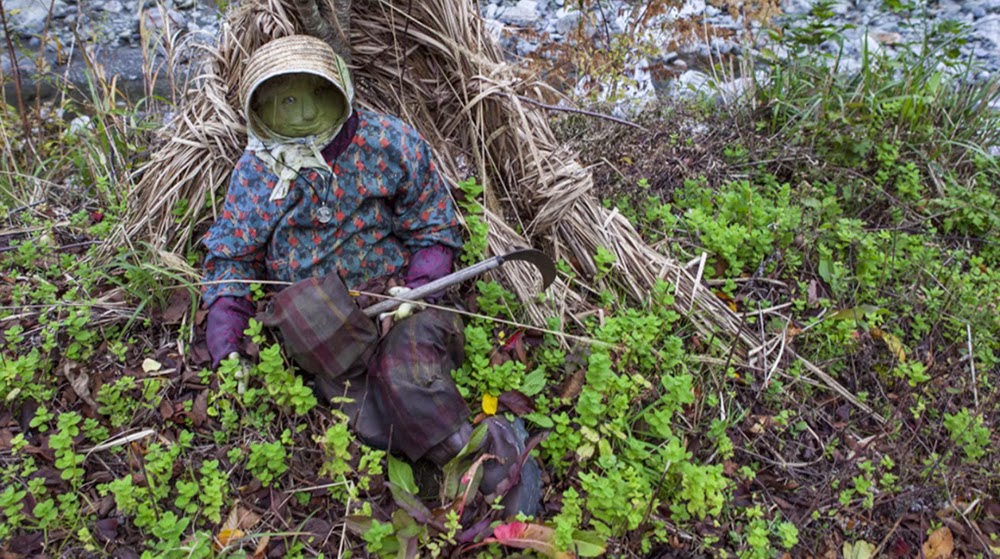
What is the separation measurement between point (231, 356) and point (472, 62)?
60.0 inches

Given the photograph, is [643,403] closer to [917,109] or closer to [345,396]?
[345,396]

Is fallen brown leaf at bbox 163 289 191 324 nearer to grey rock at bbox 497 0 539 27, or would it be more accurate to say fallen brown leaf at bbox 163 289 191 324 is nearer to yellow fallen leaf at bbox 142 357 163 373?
yellow fallen leaf at bbox 142 357 163 373

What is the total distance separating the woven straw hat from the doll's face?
53 millimetres

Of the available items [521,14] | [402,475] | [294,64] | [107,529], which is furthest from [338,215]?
[521,14]

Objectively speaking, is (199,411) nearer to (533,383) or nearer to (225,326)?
(225,326)

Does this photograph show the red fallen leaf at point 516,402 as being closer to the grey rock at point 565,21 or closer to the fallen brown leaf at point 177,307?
the fallen brown leaf at point 177,307

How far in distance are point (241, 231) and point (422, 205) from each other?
0.68m

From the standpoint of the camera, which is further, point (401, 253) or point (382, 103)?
point (382, 103)

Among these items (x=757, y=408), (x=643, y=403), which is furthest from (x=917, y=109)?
(x=643, y=403)

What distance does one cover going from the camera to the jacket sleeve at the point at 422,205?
269 centimetres

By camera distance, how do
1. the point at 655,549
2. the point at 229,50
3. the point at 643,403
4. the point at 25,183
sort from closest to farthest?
the point at 655,549 → the point at 643,403 → the point at 229,50 → the point at 25,183

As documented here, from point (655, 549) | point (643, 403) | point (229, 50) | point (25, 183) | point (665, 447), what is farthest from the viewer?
point (25, 183)

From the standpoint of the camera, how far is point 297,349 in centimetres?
242

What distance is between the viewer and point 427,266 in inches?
110
